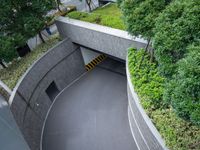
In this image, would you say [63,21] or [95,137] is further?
[63,21]

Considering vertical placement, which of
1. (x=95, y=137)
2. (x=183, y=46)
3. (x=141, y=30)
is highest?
(x=183, y=46)

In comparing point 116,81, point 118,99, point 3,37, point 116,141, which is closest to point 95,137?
point 116,141

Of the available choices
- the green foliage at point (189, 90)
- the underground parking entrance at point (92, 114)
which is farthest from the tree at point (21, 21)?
the green foliage at point (189, 90)

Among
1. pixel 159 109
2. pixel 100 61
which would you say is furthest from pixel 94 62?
pixel 159 109

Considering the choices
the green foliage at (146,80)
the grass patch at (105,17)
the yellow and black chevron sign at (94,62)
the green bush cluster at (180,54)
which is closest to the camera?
the green bush cluster at (180,54)

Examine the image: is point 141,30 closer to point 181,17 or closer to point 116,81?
point 181,17

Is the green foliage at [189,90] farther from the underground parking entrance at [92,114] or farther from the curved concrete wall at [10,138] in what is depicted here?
the underground parking entrance at [92,114]
